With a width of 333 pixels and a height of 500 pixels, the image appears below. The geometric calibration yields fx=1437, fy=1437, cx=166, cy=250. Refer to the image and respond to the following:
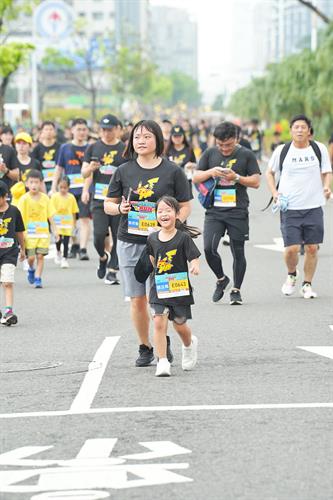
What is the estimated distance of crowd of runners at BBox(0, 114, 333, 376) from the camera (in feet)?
31.9

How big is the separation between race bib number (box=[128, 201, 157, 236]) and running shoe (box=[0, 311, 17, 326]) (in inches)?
124

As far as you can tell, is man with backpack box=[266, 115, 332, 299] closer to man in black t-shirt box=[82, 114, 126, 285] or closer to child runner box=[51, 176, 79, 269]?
man in black t-shirt box=[82, 114, 126, 285]

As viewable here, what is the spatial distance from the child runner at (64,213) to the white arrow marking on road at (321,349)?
819 centimetres

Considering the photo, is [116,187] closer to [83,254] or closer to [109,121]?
[109,121]

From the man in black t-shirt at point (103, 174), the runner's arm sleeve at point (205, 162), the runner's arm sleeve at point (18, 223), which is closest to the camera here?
the runner's arm sleeve at point (18, 223)

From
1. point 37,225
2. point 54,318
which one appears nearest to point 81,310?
point 54,318

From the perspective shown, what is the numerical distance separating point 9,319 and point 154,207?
3.29 meters

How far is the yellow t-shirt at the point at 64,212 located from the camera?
19062 mm

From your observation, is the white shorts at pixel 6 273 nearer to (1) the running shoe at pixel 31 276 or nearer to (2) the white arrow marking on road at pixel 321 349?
(2) the white arrow marking on road at pixel 321 349

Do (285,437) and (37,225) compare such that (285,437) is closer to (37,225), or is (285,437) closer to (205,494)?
(205,494)

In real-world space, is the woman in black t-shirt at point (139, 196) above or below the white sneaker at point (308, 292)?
above

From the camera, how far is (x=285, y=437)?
293 inches

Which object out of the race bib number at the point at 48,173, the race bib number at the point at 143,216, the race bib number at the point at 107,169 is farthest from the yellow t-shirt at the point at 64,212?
the race bib number at the point at 143,216

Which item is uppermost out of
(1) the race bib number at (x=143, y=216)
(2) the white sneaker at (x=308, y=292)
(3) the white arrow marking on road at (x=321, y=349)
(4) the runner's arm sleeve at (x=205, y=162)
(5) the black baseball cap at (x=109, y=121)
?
(5) the black baseball cap at (x=109, y=121)
